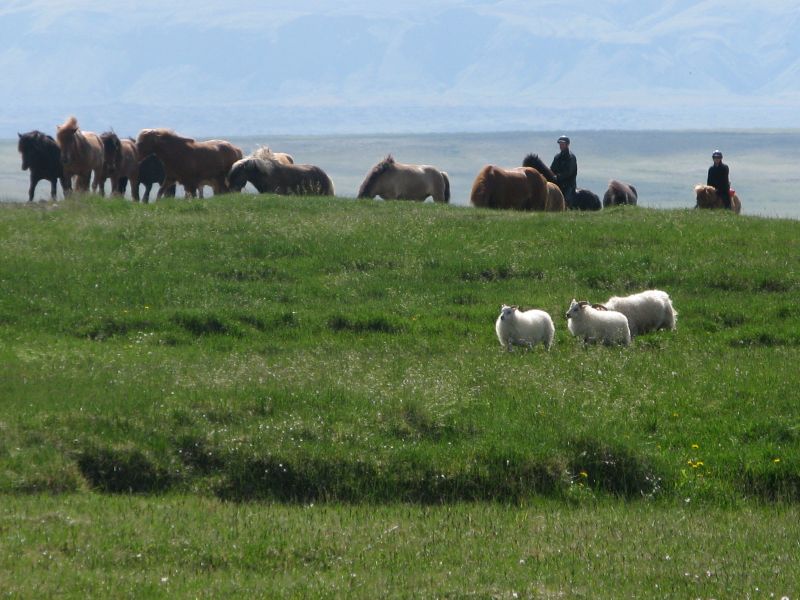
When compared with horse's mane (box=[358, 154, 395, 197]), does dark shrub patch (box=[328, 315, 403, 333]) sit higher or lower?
lower

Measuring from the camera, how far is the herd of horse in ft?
117

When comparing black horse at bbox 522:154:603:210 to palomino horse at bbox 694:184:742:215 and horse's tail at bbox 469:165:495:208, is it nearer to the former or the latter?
horse's tail at bbox 469:165:495:208

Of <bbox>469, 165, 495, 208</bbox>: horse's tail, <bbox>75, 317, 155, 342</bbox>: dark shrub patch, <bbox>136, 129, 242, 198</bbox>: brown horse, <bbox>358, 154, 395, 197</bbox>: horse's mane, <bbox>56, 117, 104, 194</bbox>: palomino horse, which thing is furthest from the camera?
<bbox>136, 129, 242, 198</bbox>: brown horse

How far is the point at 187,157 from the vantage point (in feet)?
136

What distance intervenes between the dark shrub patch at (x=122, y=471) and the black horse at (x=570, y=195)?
24283 mm

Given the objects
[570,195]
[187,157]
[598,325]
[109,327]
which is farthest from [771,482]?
[187,157]

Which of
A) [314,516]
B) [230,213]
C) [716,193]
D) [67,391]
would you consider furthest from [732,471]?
[716,193]

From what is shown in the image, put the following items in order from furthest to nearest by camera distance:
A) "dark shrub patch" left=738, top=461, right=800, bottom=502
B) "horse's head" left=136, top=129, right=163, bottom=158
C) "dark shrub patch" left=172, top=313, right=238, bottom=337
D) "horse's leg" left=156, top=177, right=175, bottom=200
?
"horse's leg" left=156, top=177, right=175, bottom=200, "horse's head" left=136, top=129, right=163, bottom=158, "dark shrub patch" left=172, top=313, right=238, bottom=337, "dark shrub patch" left=738, top=461, right=800, bottom=502

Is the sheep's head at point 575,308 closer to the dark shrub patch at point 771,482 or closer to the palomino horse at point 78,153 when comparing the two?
the dark shrub patch at point 771,482

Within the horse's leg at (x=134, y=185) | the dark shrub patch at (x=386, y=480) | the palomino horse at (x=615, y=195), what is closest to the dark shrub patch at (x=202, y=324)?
the dark shrub patch at (x=386, y=480)

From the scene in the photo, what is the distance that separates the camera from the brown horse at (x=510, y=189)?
115 feet

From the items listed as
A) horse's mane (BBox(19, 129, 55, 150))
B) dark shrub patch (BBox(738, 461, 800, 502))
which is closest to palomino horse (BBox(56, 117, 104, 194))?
horse's mane (BBox(19, 129, 55, 150))

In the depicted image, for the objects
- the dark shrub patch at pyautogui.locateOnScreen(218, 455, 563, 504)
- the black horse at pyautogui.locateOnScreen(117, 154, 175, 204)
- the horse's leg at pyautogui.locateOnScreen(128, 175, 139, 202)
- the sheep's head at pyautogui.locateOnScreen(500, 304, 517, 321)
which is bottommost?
the dark shrub patch at pyautogui.locateOnScreen(218, 455, 563, 504)

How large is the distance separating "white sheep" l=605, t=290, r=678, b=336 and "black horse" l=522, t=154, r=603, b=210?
16.6 metres
